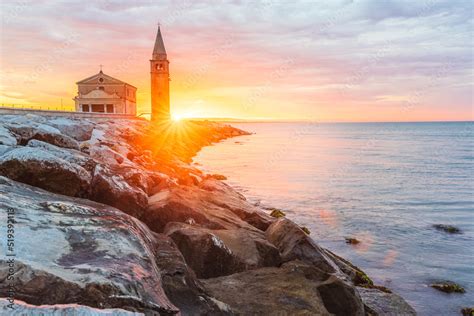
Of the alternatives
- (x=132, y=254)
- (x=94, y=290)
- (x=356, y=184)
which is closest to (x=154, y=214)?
(x=132, y=254)

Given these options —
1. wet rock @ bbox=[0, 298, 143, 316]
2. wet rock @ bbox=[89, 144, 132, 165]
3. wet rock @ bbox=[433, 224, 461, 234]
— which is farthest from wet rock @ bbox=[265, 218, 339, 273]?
wet rock @ bbox=[433, 224, 461, 234]

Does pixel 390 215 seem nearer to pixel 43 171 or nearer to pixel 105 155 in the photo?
pixel 105 155

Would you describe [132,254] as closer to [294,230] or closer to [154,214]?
[154,214]

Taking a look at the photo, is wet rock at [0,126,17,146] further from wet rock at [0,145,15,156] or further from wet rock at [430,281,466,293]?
wet rock at [430,281,466,293]

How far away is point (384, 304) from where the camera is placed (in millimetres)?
9570

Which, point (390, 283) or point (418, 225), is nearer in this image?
point (390, 283)

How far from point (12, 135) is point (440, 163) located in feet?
166

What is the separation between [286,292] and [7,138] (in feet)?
32.3

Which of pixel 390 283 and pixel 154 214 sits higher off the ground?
pixel 154 214

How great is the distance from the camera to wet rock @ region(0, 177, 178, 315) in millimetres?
4516

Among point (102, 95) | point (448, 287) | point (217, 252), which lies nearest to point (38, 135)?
point (217, 252)

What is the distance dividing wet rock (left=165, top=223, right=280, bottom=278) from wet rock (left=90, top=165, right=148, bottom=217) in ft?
3.58

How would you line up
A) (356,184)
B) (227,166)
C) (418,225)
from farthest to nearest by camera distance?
(227,166) < (356,184) < (418,225)

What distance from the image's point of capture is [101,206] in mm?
7957
